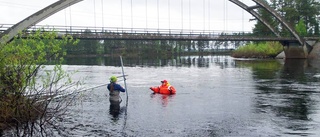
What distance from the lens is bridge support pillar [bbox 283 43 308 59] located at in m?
71.9

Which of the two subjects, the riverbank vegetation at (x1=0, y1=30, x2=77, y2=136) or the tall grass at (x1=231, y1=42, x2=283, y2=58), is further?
the tall grass at (x1=231, y1=42, x2=283, y2=58)

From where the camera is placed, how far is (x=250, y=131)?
12266mm

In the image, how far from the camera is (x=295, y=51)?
73.6 meters

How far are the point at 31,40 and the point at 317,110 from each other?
1208 centimetres

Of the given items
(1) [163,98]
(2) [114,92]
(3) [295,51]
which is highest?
(3) [295,51]

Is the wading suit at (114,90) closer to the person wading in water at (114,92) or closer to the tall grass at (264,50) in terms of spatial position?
the person wading in water at (114,92)

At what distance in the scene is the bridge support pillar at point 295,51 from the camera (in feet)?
236

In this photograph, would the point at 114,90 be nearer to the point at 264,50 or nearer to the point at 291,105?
the point at 291,105

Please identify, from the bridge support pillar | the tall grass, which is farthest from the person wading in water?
the tall grass

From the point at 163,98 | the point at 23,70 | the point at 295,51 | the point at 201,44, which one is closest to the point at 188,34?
the point at 295,51

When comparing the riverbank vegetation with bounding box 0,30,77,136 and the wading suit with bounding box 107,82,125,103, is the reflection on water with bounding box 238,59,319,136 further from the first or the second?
the riverbank vegetation with bounding box 0,30,77,136

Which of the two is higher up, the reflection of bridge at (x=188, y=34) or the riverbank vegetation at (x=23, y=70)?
the reflection of bridge at (x=188, y=34)

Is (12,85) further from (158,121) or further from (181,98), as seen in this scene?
(181,98)

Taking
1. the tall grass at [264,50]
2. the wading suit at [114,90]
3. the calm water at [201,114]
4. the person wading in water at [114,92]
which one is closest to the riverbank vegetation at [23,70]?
the calm water at [201,114]
